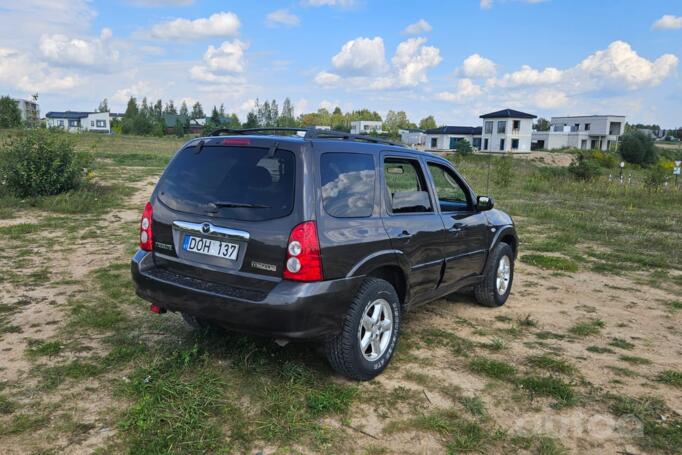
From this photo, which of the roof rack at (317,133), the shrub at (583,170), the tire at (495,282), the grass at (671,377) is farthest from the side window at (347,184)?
the shrub at (583,170)

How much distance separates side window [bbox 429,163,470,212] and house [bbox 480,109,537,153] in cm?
7483

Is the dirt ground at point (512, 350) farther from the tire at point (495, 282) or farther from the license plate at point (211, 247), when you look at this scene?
the license plate at point (211, 247)

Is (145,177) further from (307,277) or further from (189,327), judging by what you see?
(307,277)

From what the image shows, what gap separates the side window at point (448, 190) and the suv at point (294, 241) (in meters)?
0.62

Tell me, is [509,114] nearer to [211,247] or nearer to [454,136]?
[454,136]

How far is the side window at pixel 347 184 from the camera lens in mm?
3564

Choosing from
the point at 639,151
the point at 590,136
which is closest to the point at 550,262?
the point at 639,151

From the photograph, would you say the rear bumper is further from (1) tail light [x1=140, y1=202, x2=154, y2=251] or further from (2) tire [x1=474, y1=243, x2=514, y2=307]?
(2) tire [x1=474, y1=243, x2=514, y2=307]

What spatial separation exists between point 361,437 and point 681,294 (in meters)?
5.53

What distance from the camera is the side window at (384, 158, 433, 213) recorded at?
419cm

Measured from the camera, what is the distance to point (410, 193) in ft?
14.6

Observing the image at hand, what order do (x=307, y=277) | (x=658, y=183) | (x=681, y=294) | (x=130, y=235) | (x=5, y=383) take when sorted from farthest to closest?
(x=658, y=183)
(x=130, y=235)
(x=681, y=294)
(x=5, y=383)
(x=307, y=277)

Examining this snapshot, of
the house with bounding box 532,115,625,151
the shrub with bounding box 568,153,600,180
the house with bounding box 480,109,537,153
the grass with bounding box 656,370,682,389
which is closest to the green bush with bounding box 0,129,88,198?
the grass with bounding box 656,370,682,389

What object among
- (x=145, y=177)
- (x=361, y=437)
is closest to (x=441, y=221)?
(x=361, y=437)
